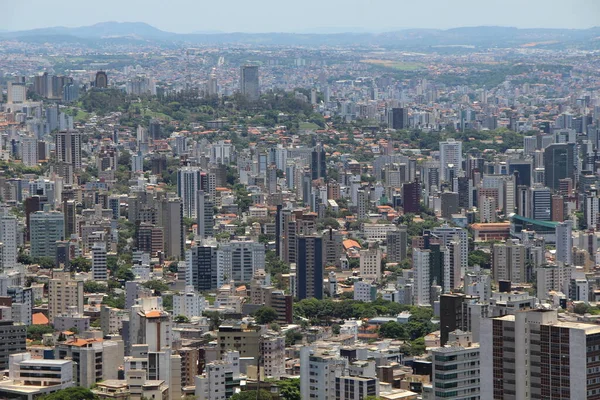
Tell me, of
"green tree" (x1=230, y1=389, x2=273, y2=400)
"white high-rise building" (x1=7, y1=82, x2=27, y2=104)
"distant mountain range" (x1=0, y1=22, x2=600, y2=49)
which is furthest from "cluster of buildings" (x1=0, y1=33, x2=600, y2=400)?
"distant mountain range" (x1=0, y1=22, x2=600, y2=49)

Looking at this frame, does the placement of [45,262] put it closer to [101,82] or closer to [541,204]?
[541,204]

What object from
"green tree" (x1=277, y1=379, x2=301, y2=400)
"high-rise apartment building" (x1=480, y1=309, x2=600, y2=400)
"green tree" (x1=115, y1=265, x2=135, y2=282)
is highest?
"high-rise apartment building" (x1=480, y1=309, x2=600, y2=400)

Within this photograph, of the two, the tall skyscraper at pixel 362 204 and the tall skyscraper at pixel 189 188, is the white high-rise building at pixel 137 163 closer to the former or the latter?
the tall skyscraper at pixel 189 188

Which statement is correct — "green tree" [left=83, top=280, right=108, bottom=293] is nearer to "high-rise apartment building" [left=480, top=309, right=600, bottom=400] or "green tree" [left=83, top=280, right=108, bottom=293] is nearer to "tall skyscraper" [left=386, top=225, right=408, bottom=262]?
"tall skyscraper" [left=386, top=225, right=408, bottom=262]

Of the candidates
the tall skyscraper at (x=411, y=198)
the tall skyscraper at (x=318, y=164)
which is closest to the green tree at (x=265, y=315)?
the tall skyscraper at (x=411, y=198)

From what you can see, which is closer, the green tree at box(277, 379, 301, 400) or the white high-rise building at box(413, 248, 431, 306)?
the green tree at box(277, 379, 301, 400)

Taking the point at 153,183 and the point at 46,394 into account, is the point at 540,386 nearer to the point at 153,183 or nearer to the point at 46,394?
the point at 46,394
